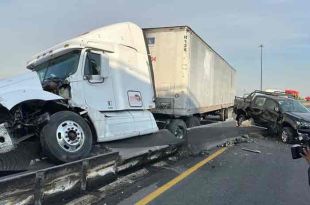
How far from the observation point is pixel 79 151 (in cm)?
756

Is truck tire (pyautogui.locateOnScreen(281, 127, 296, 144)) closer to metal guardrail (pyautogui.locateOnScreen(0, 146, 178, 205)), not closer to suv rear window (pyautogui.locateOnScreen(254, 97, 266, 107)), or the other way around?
suv rear window (pyautogui.locateOnScreen(254, 97, 266, 107))

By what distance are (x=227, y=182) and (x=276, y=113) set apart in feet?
30.8

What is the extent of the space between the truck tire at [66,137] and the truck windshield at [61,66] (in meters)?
1.23

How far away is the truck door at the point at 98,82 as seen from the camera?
878 cm

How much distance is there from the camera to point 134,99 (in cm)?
1028

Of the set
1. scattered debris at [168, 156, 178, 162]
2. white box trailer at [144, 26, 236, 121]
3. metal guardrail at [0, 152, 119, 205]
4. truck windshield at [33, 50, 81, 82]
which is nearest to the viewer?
metal guardrail at [0, 152, 119, 205]

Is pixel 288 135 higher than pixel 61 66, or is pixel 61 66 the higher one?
pixel 61 66

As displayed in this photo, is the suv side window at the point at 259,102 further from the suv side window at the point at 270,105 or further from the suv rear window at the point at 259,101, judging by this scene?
the suv side window at the point at 270,105

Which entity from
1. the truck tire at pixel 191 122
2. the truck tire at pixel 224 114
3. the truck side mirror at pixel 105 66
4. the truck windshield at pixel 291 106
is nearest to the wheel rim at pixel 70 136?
the truck side mirror at pixel 105 66

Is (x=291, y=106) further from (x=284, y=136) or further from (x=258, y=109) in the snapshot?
(x=284, y=136)

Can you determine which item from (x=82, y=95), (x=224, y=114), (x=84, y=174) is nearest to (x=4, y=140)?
(x=84, y=174)

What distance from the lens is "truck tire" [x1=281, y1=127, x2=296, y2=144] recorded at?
15691mm

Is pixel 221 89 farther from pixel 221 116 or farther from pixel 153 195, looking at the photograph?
pixel 153 195

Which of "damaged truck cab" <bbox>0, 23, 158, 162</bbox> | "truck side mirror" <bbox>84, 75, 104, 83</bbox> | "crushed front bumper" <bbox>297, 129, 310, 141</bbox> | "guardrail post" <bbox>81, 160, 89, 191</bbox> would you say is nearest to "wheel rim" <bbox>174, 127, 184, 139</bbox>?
"damaged truck cab" <bbox>0, 23, 158, 162</bbox>
